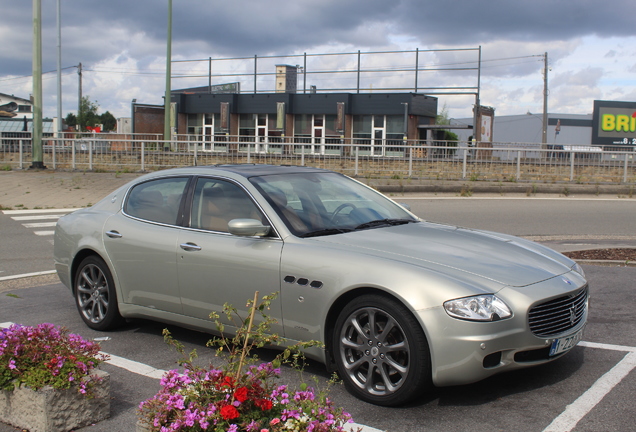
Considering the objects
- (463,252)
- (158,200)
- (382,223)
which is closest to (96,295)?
(158,200)

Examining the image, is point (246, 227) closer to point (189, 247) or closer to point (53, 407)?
point (189, 247)

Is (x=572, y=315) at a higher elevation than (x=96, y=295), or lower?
higher

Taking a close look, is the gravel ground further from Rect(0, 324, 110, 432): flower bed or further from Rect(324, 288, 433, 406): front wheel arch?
Rect(0, 324, 110, 432): flower bed

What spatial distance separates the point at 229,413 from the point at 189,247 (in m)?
2.46

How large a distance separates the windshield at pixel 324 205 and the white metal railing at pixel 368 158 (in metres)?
14.9

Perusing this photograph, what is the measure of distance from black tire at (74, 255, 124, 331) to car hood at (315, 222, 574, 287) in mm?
2260

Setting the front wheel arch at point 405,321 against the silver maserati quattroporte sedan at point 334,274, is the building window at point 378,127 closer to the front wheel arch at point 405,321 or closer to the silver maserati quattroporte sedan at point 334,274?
the silver maserati quattroporte sedan at point 334,274

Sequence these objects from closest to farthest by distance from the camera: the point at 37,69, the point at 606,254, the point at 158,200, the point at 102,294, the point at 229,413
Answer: the point at 229,413 < the point at 158,200 < the point at 102,294 < the point at 606,254 < the point at 37,69

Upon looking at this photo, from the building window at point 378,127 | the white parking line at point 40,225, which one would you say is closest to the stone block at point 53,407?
the white parking line at point 40,225

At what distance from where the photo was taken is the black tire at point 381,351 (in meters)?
3.83

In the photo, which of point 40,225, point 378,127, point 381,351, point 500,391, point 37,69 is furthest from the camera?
point 378,127

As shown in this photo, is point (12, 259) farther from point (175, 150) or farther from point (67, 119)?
point (67, 119)

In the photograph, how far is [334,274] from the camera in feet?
13.8

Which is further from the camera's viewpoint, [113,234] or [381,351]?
[113,234]
